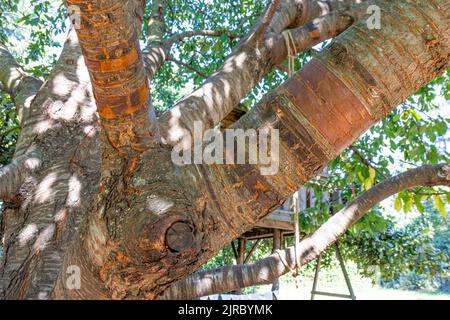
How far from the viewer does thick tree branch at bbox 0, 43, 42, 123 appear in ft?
7.99

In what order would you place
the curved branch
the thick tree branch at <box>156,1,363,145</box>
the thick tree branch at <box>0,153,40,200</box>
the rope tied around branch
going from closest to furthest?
the thick tree branch at <box>0,153,40,200</box> < the thick tree branch at <box>156,1,363,145</box> < the rope tied around branch < the curved branch

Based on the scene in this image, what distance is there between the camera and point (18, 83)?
8.71ft

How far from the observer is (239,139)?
47.1 inches

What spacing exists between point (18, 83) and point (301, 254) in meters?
1.89

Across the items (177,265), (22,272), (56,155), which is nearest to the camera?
(177,265)

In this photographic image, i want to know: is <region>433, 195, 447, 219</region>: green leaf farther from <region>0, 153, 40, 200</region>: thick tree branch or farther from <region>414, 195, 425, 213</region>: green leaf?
<region>0, 153, 40, 200</region>: thick tree branch

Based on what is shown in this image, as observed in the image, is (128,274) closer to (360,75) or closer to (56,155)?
(360,75)

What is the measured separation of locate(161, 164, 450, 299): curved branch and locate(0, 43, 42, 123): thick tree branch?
127cm

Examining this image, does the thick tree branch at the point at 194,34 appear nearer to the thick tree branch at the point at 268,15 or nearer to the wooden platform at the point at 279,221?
the thick tree branch at the point at 268,15

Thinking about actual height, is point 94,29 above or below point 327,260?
below

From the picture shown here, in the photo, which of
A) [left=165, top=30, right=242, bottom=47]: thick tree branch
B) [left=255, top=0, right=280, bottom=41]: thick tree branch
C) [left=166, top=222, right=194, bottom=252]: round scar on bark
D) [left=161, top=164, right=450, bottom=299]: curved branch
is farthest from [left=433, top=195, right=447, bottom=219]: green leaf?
[left=165, top=30, right=242, bottom=47]: thick tree branch
